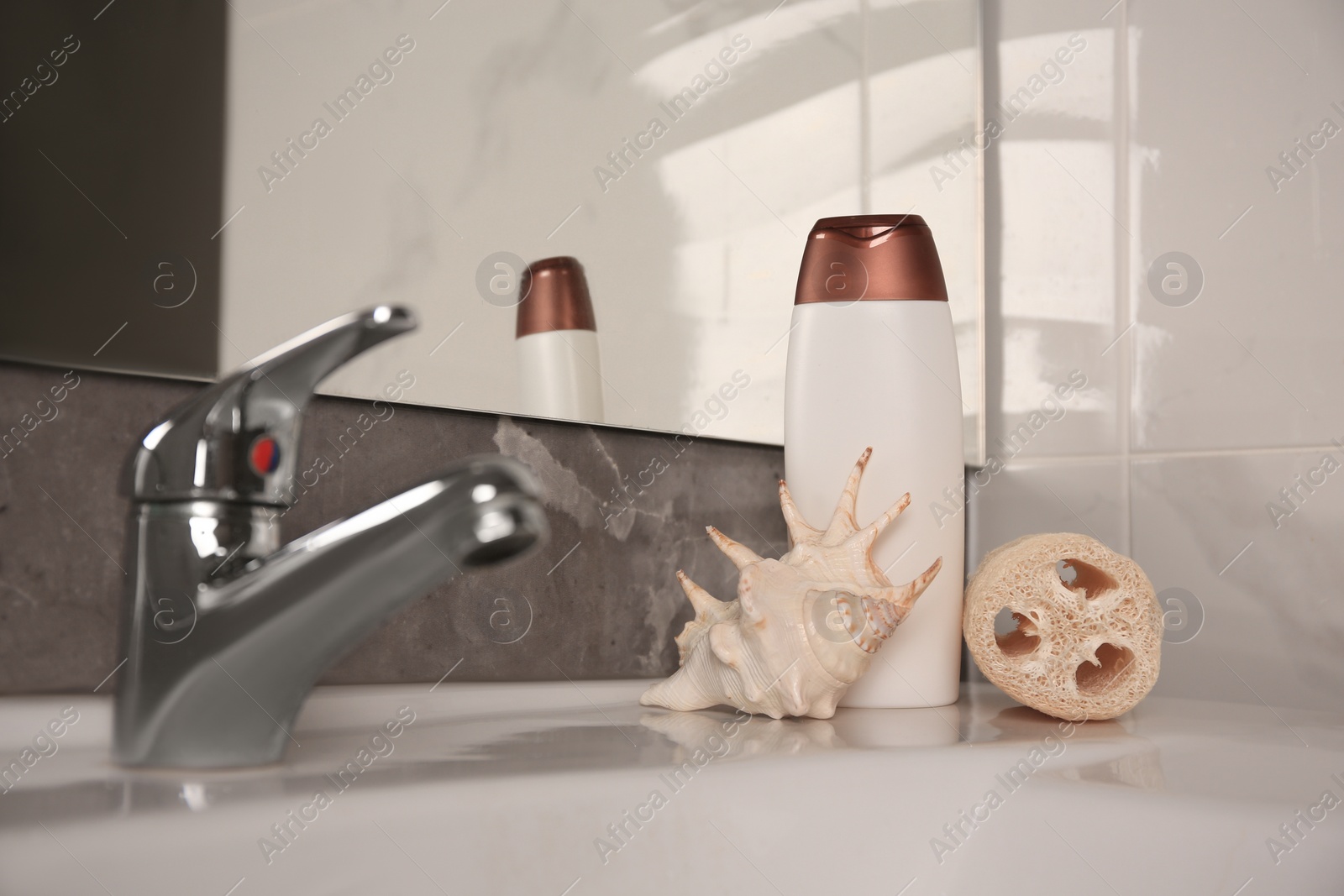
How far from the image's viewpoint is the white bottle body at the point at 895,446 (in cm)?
64

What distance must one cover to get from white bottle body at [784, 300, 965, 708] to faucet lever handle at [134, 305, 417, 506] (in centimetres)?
34

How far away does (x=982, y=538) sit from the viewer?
0.90 metres

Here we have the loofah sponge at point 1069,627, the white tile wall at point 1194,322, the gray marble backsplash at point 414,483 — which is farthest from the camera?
Answer: the white tile wall at point 1194,322

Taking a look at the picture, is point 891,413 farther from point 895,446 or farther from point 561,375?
point 561,375

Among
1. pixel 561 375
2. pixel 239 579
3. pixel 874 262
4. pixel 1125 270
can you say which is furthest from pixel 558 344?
pixel 1125 270

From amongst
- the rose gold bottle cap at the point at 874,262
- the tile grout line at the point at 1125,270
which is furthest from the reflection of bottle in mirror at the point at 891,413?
the tile grout line at the point at 1125,270

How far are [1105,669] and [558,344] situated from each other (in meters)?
0.38

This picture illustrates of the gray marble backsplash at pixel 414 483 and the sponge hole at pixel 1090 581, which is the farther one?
the sponge hole at pixel 1090 581

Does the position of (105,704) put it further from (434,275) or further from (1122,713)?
(1122,713)

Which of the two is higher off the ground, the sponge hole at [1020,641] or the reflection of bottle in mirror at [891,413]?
the reflection of bottle in mirror at [891,413]

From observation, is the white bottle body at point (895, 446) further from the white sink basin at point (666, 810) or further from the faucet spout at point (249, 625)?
the faucet spout at point (249, 625)

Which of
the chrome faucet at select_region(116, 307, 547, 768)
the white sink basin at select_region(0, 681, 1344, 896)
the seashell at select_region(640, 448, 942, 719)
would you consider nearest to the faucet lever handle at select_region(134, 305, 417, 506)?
the chrome faucet at select_region(116, 307, 547, 768)

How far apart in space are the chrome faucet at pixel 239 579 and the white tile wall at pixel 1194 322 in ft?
1.98

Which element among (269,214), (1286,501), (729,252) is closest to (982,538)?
(1286,501)
